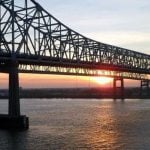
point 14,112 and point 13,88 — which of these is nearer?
point 14,112

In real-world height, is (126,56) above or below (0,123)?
above

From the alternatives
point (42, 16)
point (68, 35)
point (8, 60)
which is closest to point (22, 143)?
point (8, 60)

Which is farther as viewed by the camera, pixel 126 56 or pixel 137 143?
pixel 126 56

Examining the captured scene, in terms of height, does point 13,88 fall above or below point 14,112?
above

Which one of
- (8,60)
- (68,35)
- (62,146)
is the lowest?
(62,146)

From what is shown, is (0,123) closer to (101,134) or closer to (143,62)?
(101,134)

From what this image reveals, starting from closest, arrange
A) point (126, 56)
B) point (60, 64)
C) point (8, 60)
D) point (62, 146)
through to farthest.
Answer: point (62, 146)
point (8, 60)
point (60, 64)
point (126, 56)

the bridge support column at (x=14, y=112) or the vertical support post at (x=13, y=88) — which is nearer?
the bridge support column at (x=14, y=112)

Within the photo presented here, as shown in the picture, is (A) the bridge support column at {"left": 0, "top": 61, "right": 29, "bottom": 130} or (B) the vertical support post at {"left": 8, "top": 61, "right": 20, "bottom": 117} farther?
(B) the vertical support post at {"left": 8, "top": 61, "right": 20, "bottom": 117}
